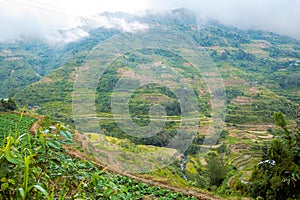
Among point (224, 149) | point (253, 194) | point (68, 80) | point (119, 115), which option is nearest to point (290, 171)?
point (253, 194)

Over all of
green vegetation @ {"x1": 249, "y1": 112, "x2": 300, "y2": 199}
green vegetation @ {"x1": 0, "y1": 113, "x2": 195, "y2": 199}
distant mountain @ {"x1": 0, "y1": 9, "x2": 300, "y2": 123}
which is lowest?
distant mountain @ {"x1": 0, "y1": 9, "x2": 300, "y2": 123}

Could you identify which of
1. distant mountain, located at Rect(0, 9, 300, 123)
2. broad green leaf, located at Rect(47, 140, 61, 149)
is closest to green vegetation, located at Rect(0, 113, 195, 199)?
broad green leaf, located at Rect(47, 140, 61, 149)

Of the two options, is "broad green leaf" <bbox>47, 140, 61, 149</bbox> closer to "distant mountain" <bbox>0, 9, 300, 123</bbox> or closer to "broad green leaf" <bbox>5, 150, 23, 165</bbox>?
"broad green leaf" <bbox>5, 150, 23, 165</bbox>

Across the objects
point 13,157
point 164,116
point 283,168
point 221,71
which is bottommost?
point 221,71

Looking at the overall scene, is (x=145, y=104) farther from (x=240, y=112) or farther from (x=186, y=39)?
(x=186, y=39)

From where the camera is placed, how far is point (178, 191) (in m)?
6.88

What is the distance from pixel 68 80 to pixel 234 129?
104ft

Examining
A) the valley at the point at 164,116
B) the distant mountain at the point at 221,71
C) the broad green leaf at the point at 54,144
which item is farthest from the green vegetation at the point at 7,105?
the broad green leaf at the point at 54,144

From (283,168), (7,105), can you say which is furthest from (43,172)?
(7,105)

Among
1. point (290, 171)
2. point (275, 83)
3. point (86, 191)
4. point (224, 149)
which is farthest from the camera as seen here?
point (275, 83)

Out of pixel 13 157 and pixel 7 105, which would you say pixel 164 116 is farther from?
pixel 13 157

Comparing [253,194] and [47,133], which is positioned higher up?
[47,133]

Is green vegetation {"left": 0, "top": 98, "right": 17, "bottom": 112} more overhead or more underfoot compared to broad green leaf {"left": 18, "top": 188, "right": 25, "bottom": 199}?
more underfoot

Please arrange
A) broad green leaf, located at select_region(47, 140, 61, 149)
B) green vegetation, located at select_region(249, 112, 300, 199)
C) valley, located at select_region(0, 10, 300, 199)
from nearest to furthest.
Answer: broad green leaf, located at select_region(47, 140, 61, 149)
green vegetation, located at select_region(249, 112, 300, 199)
valley, located at select_region(0, 10, 300, 199)
